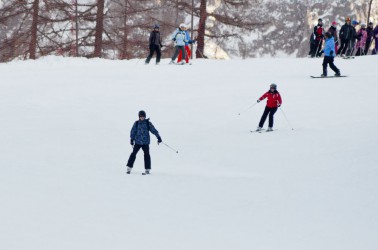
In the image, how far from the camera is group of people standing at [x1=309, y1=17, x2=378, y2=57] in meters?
22.6

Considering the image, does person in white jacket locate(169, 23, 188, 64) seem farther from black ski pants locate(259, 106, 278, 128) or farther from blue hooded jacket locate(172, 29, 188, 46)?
black ski pants locate(259, 106, 278, 128)

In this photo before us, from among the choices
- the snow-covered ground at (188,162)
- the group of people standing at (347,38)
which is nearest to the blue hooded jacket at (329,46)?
the snow-covered ground at (188,162)

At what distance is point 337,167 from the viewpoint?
9.53 m

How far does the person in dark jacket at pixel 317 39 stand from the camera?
23.5 metres

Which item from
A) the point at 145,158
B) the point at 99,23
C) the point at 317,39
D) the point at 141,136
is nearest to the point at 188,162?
the point at 145,158

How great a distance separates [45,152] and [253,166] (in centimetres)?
459

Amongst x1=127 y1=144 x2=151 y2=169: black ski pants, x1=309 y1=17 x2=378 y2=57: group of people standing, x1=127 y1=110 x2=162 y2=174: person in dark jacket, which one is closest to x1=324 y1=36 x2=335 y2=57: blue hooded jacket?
x1=309 y1=17 x2=378 y2=57: group of people standing

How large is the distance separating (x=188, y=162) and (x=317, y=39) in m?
15.3

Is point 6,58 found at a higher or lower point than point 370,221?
higher

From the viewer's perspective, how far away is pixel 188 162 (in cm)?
1064

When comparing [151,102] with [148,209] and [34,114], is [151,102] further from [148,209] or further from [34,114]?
[148,209]

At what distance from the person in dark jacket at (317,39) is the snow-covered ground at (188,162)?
146 inches

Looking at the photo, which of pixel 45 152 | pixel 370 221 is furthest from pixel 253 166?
pixel 45 152

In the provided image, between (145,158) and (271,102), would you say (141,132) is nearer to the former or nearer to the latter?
(145,158)
